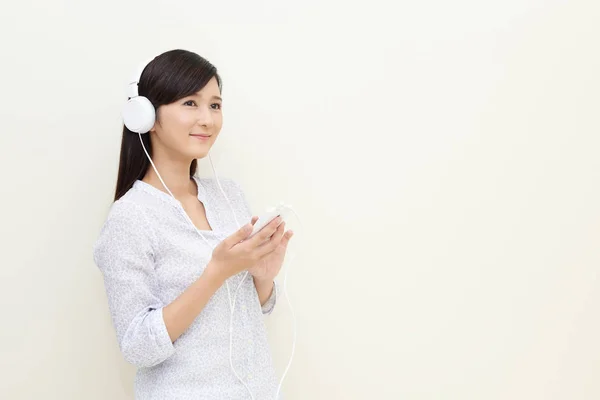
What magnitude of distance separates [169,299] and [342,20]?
0.89 m

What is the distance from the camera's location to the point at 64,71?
4.70 ft

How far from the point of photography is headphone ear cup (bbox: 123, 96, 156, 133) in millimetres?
1265

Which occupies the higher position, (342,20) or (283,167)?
(342,20)

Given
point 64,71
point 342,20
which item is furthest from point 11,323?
point 342,20

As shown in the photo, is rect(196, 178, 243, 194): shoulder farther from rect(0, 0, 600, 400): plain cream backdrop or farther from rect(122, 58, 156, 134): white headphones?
rect(122, 58, 156, 134): white headphones

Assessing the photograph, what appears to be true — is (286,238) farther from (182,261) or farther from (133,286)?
(133,286)

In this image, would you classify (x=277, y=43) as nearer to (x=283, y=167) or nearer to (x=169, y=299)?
(x=283, y=167)

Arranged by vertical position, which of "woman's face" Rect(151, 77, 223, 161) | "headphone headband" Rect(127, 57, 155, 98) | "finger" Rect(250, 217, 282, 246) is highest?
"headphone headband" Rect(127, 57, 155, 98)

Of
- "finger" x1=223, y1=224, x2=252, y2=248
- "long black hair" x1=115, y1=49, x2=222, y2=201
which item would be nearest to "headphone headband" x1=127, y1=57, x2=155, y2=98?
"long black hair" x1=115, y1=49, x2=222, y2=201

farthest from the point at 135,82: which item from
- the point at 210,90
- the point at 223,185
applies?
the point at 223,185

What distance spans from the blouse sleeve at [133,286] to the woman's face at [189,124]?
18cm

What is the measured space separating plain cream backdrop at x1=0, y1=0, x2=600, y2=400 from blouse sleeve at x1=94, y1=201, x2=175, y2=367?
1.04 feet

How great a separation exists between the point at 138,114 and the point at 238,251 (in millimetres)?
374

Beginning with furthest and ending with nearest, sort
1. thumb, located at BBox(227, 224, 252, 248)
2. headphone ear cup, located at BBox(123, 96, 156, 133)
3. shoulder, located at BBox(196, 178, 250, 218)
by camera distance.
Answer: shoulder, located at BBox(196, 178, 250, 218) < headphone ear cup, located at BBox(123, 96, 156, 133) < thumb, located at BBox(227, 224, 252, 248)
